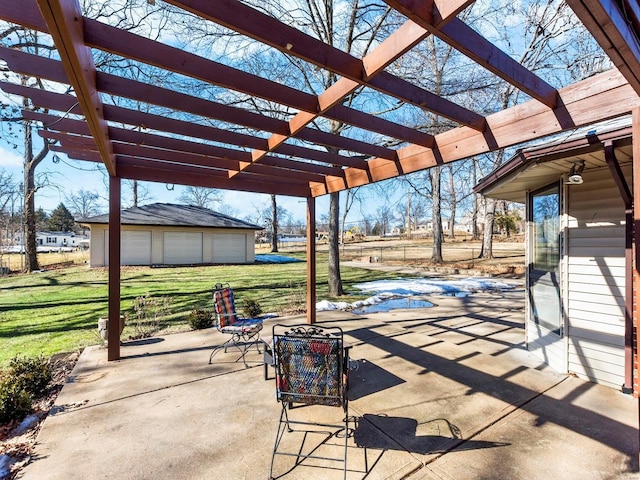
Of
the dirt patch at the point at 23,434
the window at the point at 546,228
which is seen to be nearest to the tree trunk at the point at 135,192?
the dirt patch at the point at 23,434

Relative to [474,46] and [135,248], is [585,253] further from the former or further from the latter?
[135,248]

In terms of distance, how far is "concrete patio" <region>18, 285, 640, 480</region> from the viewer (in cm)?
214

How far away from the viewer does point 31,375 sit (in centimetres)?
314

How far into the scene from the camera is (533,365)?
12.8 feet

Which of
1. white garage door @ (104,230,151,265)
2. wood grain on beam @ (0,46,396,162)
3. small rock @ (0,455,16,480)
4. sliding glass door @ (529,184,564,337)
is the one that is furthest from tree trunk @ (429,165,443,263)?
small rock @ (0,455,16,480)

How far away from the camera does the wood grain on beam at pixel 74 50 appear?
1293mm

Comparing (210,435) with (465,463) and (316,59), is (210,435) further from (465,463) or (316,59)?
(316,59)

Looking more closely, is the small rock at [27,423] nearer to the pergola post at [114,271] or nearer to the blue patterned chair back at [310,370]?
the pergola post at [114,271]

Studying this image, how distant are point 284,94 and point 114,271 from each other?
3.40 m

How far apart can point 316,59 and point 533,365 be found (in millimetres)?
4354

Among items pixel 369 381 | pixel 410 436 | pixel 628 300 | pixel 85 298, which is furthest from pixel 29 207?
pixel 628 300

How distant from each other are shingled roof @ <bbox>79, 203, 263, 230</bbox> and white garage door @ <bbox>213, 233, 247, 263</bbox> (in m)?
0.72

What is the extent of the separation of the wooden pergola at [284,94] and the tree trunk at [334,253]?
16.8 feet

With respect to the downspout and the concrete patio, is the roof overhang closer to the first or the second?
the downspout
